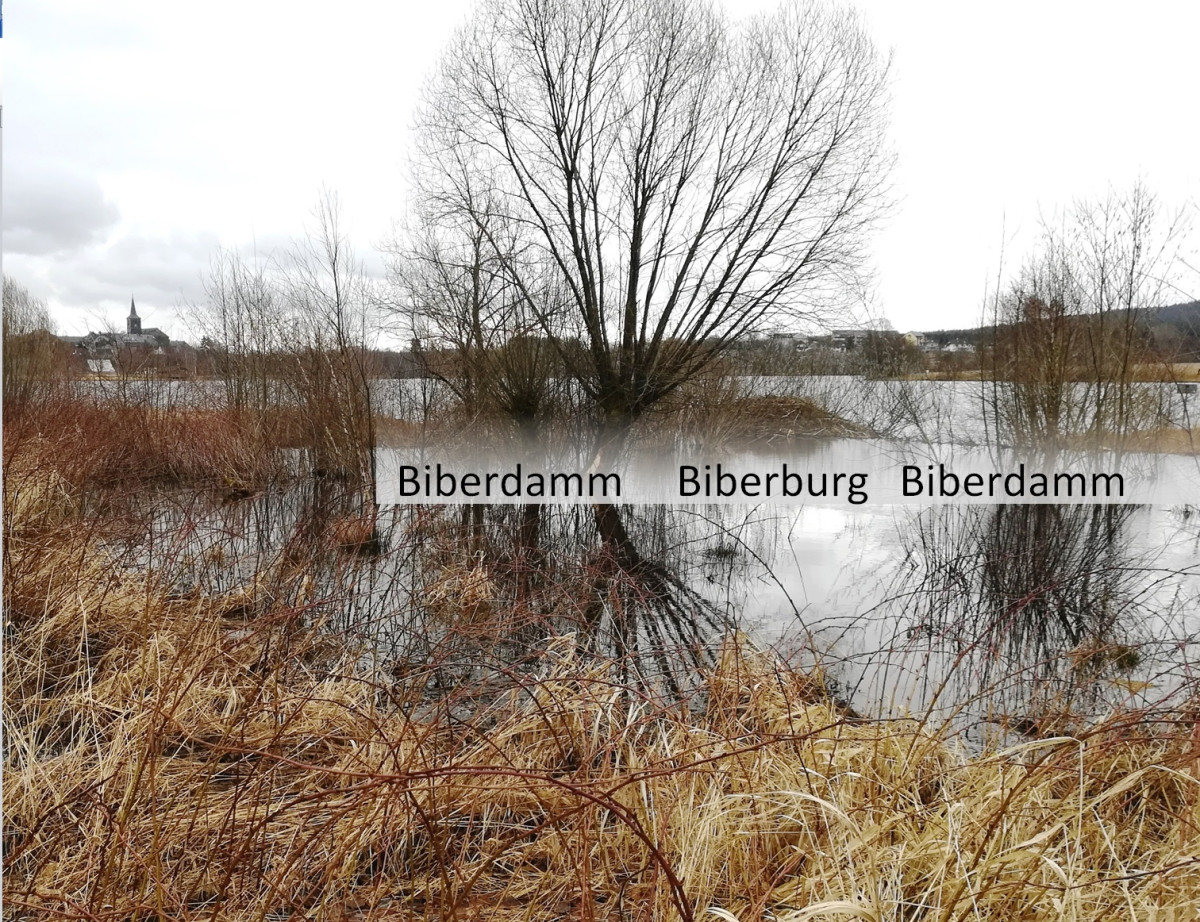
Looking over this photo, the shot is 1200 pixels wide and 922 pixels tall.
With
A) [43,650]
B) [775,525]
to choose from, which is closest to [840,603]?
[775,525]

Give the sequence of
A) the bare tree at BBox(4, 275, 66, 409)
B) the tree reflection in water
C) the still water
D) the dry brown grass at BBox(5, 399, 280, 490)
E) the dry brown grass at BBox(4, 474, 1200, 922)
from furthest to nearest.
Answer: the bare tree at BBox(4, 275, 66, 409) → the dry brown grass at BBox(5, 399, 280, 490) → the still water → the tree reflection in water → the dry brown grass at BBox(4, 474, 1200, 922)

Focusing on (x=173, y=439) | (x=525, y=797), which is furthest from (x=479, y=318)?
(x=525, y=797)

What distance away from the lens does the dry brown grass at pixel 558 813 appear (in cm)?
170

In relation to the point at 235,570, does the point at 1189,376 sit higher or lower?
higher

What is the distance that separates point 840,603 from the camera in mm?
5336

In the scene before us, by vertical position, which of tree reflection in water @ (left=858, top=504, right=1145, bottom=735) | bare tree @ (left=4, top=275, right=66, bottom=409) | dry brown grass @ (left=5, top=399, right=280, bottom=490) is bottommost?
tree reflection in water @ (left=858, top=504, right=1145, bottom=735)

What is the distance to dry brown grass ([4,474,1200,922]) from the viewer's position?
1700 millimetres

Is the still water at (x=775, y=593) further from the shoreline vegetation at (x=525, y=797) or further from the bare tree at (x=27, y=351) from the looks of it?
the bare tree at (x=27, y=351)

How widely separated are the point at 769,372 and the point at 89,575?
11.0m

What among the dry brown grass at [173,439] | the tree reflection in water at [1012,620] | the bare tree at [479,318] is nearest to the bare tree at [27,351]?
the dry brown grass at [173,439]

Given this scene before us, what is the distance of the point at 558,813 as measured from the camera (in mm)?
2289

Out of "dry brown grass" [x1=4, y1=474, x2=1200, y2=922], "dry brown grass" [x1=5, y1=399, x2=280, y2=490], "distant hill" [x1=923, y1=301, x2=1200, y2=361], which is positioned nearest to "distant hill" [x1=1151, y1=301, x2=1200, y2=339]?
"distant hill" [x1=923, y1=301, x2=1200, y2=361]

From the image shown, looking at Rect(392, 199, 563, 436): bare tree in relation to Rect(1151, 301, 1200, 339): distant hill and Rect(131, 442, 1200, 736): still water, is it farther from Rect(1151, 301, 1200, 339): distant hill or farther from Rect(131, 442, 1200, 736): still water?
Rect(1151, 301, 1200, 339): distant hill

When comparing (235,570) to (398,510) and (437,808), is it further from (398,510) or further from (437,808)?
(437,808)
